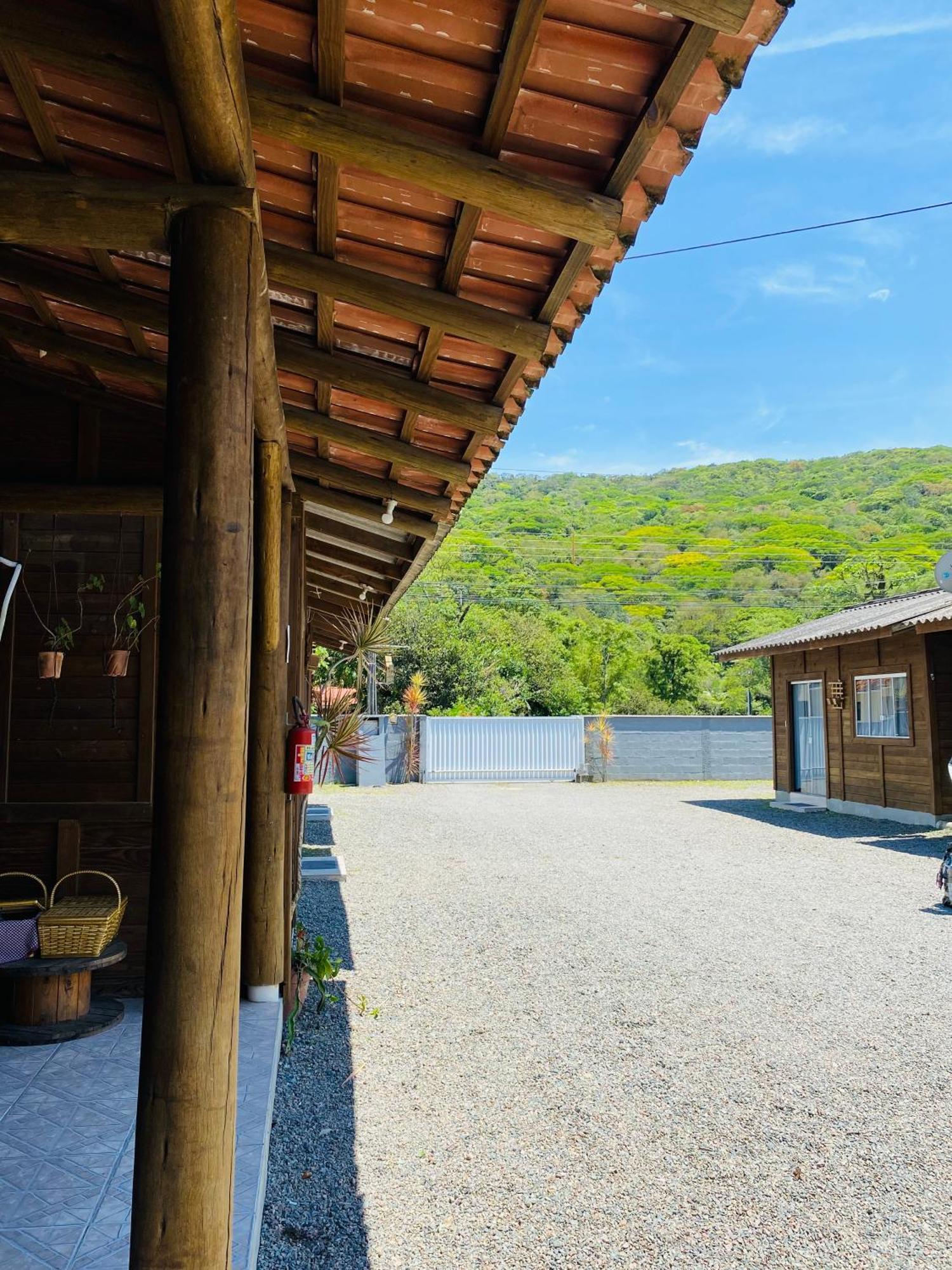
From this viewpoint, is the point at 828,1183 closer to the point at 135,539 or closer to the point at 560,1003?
the point at 560,1003

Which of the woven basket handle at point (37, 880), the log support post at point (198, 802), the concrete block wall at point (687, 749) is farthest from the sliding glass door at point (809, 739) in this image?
the log support post at point (198, 802)

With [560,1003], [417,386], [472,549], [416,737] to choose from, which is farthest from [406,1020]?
[472,549]

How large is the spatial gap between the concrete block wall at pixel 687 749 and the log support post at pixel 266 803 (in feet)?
55.8

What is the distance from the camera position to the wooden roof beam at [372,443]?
165 inches

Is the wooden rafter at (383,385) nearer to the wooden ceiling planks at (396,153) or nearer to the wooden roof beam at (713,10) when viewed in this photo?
the wooden ceiling planks at (396,153)

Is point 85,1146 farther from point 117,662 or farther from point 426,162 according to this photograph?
point 426,162

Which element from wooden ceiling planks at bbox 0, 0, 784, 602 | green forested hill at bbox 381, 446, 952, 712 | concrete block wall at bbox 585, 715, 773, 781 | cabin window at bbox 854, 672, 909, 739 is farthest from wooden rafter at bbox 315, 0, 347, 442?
green forested hill at bbox 381, 446, 952, 712

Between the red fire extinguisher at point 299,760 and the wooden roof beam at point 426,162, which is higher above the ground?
the wooden roof beam at point 426,162

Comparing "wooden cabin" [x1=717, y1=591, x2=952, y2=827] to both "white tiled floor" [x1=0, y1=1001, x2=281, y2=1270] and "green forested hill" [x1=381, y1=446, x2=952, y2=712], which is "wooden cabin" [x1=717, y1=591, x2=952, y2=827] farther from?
"white tiled floor" [x1=0, y1=1001, x2=281, y2=1270]

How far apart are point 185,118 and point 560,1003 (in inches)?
172

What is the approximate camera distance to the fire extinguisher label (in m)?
4.29

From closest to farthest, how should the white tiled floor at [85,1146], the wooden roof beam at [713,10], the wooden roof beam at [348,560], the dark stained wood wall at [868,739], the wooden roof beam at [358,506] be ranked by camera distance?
the wooden roof beam at [713,10] < the white tiled floor at [85,1146] < the wooden roof beam at [358,506] < the wooden roof beam at [348,560] < the dark stained wood wall at [868,739]

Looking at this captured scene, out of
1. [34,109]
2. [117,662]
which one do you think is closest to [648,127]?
[34,109]

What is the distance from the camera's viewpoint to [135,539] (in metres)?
4.66
